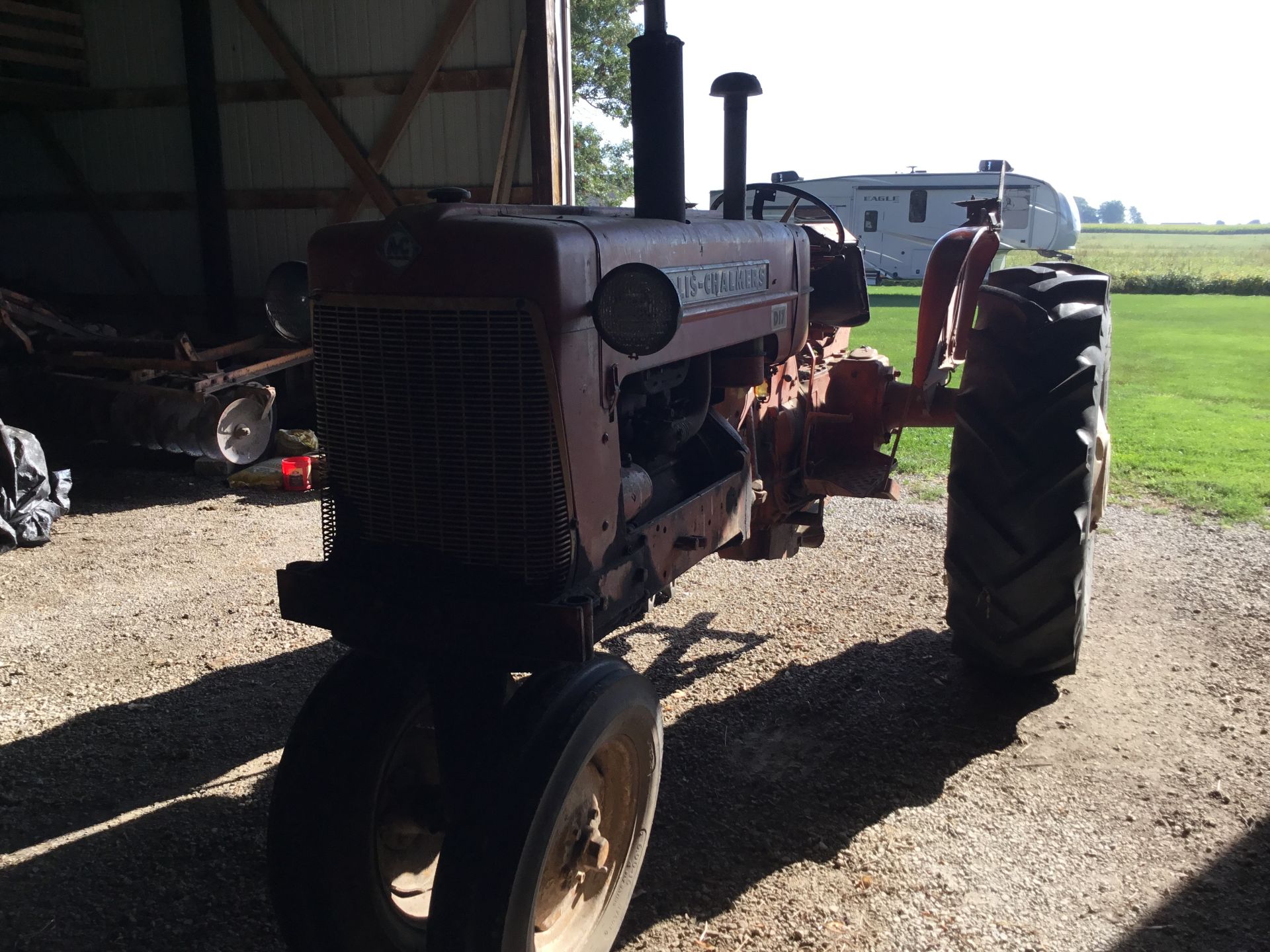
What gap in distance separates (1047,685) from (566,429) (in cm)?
244

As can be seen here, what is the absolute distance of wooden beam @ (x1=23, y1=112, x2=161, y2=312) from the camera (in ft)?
31.6

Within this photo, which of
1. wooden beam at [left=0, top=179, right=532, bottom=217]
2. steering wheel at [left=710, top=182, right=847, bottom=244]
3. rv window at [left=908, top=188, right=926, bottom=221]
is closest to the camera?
steering wheel at [left=710, top=182, right=847, bottom=244]

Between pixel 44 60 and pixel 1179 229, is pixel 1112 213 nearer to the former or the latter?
pixel 1179 229

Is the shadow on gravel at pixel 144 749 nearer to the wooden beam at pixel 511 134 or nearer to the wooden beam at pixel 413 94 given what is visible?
the wooden beam at pixel 511 134

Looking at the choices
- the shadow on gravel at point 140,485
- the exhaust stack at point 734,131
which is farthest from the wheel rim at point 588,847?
the shadow on gravel at point 140,485

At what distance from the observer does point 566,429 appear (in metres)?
2.13

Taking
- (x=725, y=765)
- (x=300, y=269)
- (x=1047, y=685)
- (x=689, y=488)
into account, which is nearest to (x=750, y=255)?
(x=689, y=488)

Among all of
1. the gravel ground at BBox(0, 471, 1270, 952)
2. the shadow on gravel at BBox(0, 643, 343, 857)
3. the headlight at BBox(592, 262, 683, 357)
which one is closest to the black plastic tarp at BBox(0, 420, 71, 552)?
the gravel ground at BBox(0, 471, 1270, 952)

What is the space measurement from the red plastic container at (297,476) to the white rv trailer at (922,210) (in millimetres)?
Answer: 15354

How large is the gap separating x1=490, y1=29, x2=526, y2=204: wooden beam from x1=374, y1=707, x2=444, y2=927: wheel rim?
619 cm

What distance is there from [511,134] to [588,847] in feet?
22.3

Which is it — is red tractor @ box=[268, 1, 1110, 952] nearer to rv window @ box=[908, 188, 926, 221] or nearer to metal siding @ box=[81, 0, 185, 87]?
metal siding @ box=[81, 0, 185, 87]

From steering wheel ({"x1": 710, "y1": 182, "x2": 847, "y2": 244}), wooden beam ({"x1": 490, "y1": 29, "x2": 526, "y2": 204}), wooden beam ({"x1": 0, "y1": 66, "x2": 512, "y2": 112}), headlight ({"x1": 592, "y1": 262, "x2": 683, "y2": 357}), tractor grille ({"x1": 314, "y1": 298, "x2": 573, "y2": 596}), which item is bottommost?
tractor grille ({"x1": 314, "y1": 298, "x2": 573, "y2": 596})

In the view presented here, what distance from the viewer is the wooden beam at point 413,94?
8.00 m
